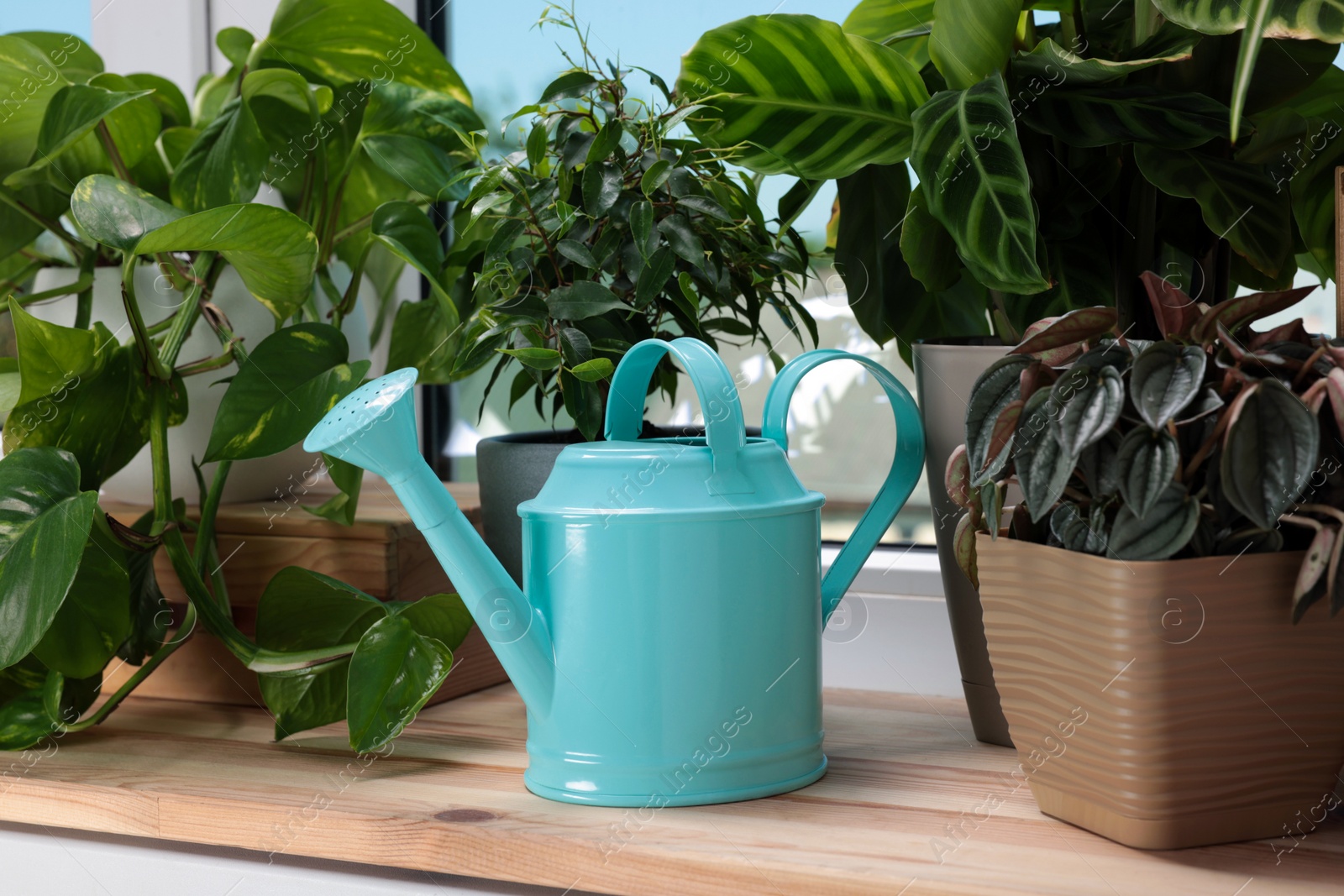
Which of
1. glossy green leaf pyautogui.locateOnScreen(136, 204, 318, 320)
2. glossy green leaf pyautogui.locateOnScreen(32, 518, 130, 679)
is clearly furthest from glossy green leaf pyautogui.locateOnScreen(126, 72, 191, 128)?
glossy green leaf pyautogui.locateOnScreen(32, 518, 130, 679)

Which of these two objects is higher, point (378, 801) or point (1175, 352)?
point (1175, 352)

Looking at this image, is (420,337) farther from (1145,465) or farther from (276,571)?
(1145,465)

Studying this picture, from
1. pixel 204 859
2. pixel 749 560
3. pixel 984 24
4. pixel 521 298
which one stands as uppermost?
pixel 984 24

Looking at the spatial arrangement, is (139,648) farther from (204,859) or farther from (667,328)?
(667,328)

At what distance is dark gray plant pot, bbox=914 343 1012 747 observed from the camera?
771 millimetres

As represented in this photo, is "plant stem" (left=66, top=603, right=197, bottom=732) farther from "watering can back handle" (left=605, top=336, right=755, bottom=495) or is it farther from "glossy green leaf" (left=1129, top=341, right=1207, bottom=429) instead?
"glossy green leaf" (left=1129, top=341, right=1207, bottom=429)

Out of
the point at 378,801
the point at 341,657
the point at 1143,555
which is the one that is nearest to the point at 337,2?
the point at 341,657

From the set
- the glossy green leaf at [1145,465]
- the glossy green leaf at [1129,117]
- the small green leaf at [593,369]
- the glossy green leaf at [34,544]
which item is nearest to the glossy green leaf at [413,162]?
the small green leaf at [593,369]

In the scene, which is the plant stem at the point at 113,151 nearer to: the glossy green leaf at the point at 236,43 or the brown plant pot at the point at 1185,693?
the glossy green leaf at the point at 236,43

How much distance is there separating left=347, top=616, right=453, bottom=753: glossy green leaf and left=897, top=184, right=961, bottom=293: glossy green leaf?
412mm

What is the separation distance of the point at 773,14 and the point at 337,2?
0.41m

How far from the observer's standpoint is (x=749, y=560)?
0.69 m

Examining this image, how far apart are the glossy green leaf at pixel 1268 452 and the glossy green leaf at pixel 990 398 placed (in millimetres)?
117

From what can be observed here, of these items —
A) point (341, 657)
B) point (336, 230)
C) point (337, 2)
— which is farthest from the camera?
point (336, 230)
